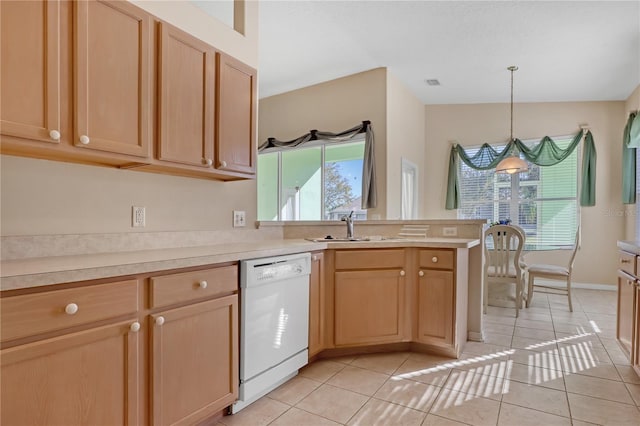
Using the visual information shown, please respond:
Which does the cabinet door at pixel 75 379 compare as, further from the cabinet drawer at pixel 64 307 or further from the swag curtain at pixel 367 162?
the swag curtain at pixel 367 162

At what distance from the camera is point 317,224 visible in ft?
10.3

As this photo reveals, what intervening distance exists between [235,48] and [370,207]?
2.79 meters

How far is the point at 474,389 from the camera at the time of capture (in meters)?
2.10

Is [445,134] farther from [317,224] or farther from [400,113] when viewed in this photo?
[317,224]

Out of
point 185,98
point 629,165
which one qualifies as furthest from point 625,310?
point 629,165

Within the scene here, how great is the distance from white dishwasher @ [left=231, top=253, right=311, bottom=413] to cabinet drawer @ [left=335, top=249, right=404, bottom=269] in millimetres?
364

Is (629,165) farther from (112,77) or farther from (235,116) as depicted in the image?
(112,77)

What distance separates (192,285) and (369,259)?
1375mm

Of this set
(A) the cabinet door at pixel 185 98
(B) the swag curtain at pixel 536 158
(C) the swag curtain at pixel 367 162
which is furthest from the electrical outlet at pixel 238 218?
(B) the swag curtain at pixel 536 158

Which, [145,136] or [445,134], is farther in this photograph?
[445,134]

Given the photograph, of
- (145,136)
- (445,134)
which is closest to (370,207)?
(445,134)

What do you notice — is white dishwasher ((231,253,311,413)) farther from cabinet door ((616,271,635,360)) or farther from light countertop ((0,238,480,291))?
cabinet door ((616,271,635,360))

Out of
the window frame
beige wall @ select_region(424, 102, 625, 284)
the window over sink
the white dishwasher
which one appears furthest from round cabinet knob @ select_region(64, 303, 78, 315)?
the window frame

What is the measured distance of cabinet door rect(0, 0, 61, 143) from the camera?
4.13 feet
